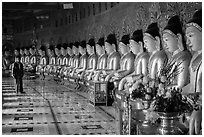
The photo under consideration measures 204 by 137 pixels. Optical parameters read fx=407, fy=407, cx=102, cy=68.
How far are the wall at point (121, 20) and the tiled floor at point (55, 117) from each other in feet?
5.44

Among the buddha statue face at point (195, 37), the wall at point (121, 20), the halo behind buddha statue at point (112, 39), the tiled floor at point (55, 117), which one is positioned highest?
the wall at point (121, 20)

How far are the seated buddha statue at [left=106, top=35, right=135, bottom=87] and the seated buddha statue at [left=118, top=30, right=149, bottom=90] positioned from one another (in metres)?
0.17

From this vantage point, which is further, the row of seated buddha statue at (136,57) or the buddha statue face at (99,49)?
the buddha statue face at (99,49)

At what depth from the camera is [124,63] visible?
293 inches

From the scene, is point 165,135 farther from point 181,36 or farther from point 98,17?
point 98,17

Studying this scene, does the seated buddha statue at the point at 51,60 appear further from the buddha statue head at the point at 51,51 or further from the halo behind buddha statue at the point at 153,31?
the halo behind buddha statue at the point at 153,31

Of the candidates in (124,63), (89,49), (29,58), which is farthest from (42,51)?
(124,63)

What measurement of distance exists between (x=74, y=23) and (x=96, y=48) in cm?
379

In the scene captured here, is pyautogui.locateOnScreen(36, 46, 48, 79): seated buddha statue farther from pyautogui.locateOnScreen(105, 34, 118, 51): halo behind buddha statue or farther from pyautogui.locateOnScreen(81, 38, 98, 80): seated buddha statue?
pyautogui.locateOnScreen(105, 34, 118, 51): halo behind buddha statue

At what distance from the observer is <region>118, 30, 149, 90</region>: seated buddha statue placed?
642 cm

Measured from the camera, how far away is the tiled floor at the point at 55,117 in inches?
190

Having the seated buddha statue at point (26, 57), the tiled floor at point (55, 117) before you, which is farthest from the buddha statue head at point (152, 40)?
the seated buddha statue at point (26, 57)

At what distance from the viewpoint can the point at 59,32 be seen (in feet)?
49.1

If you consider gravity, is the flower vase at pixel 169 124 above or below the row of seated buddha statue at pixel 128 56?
below
